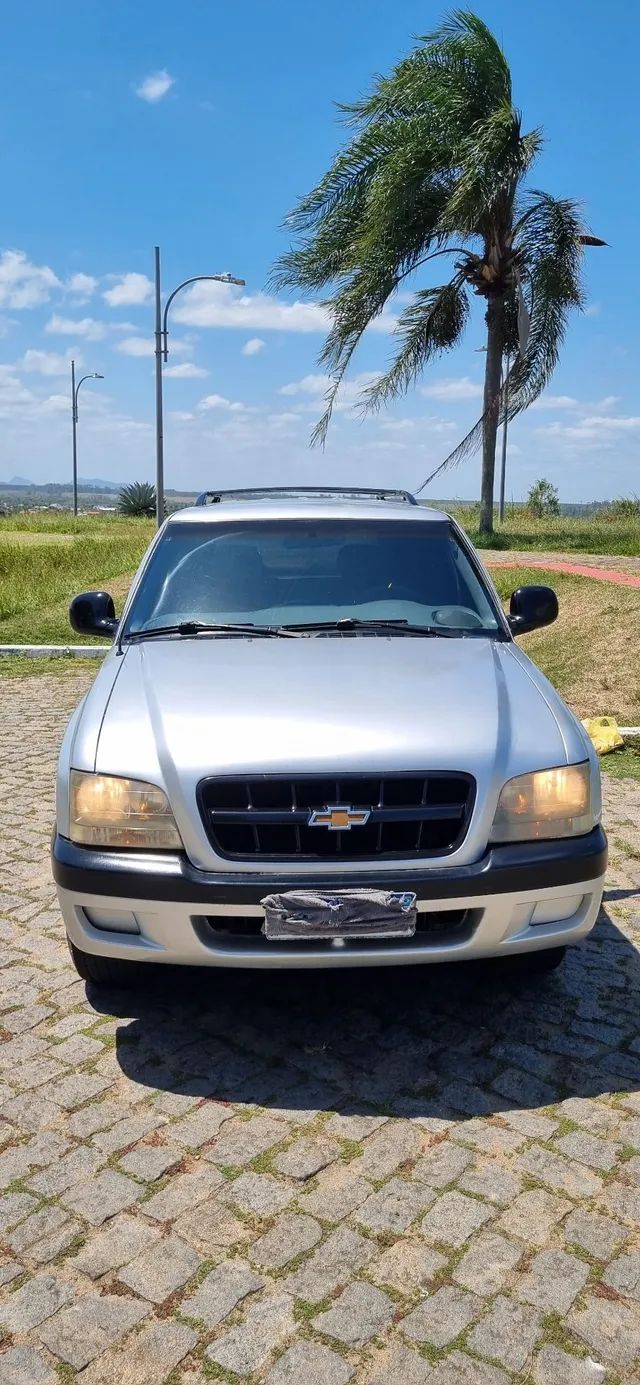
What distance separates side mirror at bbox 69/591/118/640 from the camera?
4723 millimetres

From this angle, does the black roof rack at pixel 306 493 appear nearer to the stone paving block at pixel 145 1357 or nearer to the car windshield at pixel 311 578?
the car windshield at pixel 311 578

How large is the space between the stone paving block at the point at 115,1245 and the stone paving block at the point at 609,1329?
0.98 metres

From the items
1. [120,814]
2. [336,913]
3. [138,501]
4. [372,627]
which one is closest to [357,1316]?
[336,913]

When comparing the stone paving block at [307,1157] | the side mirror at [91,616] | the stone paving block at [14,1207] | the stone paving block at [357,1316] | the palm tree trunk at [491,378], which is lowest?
the stone paving block at [14,1207]

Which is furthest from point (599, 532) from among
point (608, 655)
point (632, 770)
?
point (632, 770)

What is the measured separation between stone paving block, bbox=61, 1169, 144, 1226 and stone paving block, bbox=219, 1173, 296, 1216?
0.23m

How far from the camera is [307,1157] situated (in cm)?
292

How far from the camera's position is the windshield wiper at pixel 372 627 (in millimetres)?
4227

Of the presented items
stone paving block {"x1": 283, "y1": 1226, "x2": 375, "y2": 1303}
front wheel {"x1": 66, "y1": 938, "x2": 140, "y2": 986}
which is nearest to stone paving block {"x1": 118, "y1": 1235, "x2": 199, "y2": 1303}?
stone paving block {"x1": 283, "y1": 1226, "x2": 375, "y2": 1303}

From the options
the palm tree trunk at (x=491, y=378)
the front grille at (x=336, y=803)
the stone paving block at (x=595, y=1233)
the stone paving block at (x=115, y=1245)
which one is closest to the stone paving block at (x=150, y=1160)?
the stone paving block at (x=115, y=1245)

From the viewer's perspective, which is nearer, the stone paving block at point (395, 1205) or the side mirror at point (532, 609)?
the stone paving block at point (395, 1205)

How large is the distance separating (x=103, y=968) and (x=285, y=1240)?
51.5 inches

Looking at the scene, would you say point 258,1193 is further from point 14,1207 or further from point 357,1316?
point 14,1207

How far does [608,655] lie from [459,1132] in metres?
7.29
